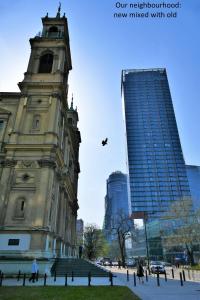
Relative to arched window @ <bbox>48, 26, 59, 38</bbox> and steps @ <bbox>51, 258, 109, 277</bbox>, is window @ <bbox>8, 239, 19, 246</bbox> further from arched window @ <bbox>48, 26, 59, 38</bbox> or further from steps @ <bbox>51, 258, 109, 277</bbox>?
arched window @ <bbox>48, 26, 59, 38</bbox>

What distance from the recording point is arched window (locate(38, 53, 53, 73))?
39.3m

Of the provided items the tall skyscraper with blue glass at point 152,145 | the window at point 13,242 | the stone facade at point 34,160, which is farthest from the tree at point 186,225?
the tall skyscraper with blue glass at point 152,145

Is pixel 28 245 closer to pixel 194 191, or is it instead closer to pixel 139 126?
pixel 139 126

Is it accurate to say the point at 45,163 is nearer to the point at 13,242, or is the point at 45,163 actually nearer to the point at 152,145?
the point at 13,242

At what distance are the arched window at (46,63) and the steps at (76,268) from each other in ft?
92.4

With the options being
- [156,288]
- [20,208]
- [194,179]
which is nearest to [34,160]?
[20,208]

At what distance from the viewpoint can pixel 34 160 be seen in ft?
97.6

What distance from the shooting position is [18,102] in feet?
114

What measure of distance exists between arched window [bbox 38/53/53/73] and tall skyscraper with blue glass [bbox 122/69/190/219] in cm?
10517

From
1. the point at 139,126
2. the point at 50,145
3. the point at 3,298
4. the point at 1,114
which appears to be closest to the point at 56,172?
the point at 50,145

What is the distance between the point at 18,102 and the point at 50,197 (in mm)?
15316

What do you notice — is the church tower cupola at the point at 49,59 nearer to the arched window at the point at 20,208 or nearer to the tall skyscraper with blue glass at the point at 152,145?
the arched window at the point at 20,208

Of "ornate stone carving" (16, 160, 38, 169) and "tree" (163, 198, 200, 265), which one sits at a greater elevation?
"ornate stone carving" (16, 160, 38, 169)

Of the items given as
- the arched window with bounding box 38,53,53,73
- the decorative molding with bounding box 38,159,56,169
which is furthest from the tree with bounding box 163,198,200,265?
the arched window with bounding box 38,53,53,73
